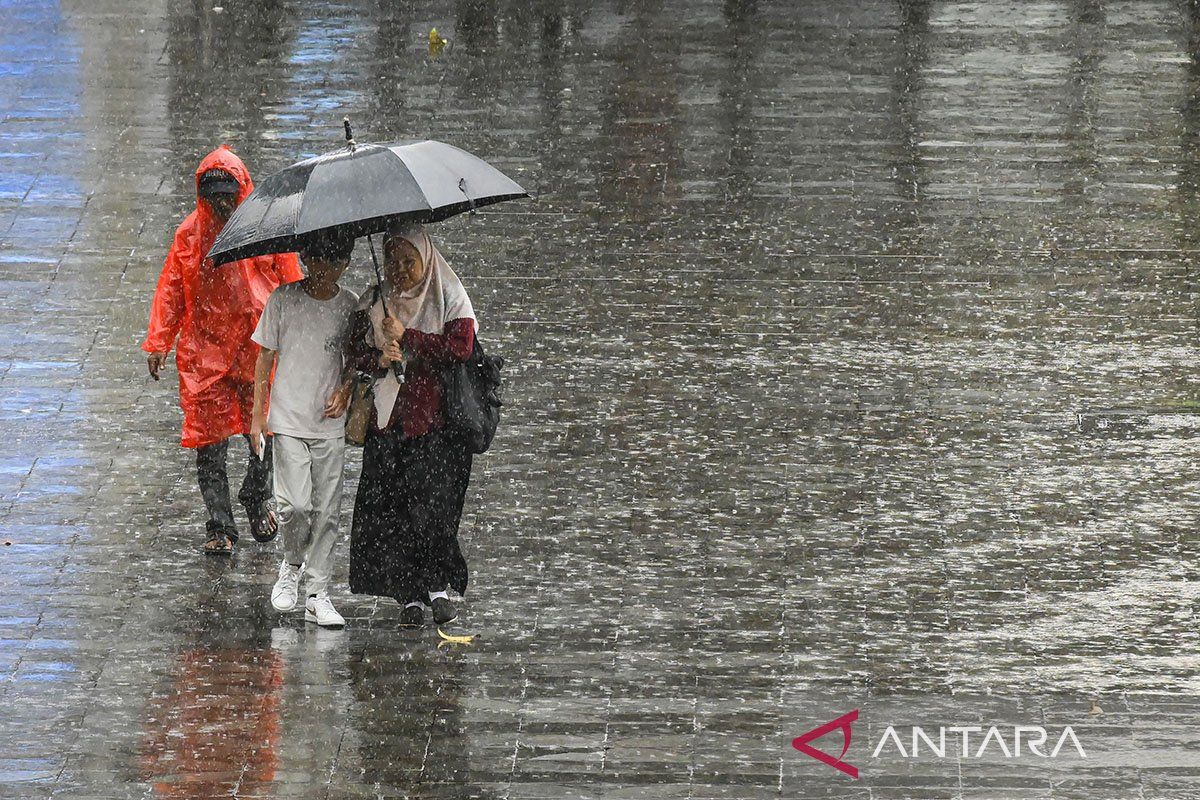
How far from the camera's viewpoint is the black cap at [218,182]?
316 inches

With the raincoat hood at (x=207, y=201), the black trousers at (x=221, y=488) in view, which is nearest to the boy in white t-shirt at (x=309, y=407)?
the black trousers at (x=221, y=488)

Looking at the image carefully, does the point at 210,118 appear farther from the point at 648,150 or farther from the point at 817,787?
the point at 817,787

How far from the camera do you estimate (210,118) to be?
526 inches

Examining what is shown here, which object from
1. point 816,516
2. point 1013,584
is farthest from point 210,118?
point 1013,584

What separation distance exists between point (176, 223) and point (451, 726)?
5642mm

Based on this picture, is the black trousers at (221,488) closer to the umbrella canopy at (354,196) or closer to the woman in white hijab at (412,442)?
the woman in white hijab at (412,442)

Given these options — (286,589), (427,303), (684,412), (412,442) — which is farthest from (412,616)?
(684,412)

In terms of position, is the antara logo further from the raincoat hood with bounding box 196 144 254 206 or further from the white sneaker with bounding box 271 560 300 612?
the raincoat hood with bounding box 196 144 254 206

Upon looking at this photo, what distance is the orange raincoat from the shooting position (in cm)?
824

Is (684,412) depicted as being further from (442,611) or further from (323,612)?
(323,612)

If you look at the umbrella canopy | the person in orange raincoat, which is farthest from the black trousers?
the umbrella canopy

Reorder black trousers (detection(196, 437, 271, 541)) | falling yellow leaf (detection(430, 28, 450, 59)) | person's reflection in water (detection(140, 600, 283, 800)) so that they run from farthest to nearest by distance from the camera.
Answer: falling yellow leaf (detection(430, 28, 450, 59)) < black trousers (detection(196, 437, 271, 541)) < person's reflection in water (detection(140, 600, 283, 800))

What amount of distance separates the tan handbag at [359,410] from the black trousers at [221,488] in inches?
29.6

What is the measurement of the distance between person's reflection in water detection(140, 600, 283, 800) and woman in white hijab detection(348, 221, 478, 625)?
21.1 inches
